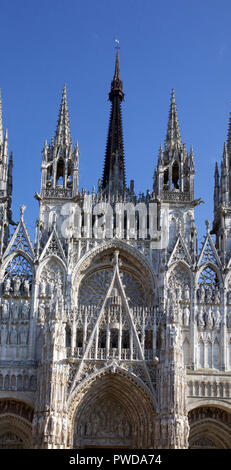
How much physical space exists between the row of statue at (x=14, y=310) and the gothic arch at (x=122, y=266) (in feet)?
6.74

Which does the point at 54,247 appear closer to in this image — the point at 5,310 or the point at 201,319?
the point at 5,310

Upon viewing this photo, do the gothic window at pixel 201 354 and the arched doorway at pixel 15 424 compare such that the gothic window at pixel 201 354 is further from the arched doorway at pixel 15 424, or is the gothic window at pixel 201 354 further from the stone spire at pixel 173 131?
the stone spire at pixel 173 131

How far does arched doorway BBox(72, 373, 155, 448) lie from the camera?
86.8 feet

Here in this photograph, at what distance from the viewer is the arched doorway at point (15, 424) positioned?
27.3m

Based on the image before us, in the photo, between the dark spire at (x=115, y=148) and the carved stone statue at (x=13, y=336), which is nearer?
the carved stone statue at (x=13, y=336)

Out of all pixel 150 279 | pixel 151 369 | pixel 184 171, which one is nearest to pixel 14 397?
pixel 151 369

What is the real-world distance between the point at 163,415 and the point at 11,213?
1146 centimetres

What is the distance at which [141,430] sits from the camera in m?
26.5

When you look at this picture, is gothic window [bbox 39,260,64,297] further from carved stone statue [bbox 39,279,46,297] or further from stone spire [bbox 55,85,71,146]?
stone spire [bbox 55,85,71,146]

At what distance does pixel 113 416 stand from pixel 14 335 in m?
4.93

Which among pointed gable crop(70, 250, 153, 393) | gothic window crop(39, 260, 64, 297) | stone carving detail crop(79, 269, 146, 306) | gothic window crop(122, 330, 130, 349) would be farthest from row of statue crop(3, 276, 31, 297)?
gothic window crop(122, 330, 130, 349)

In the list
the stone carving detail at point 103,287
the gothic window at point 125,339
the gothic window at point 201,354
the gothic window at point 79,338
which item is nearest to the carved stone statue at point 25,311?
the gothic window at point 79,338

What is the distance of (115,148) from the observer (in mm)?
36500
